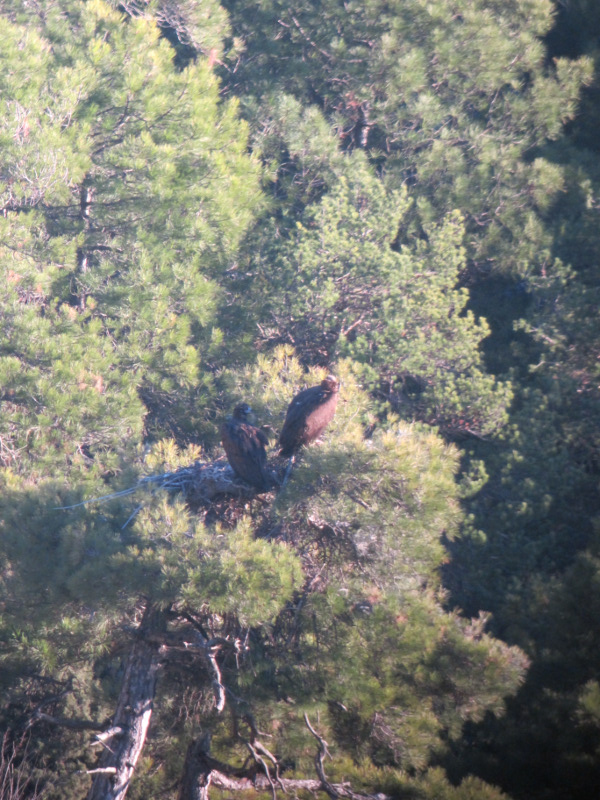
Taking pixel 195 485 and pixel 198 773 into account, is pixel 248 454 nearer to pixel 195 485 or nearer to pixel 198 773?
pixel 195 485

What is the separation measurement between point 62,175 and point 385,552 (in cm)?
581

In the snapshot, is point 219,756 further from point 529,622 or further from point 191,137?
point 191,137

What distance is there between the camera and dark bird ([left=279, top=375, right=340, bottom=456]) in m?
5.09

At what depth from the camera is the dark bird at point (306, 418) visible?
5.09m

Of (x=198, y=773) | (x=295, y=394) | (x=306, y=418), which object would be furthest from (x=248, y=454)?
(x=198, y=773)

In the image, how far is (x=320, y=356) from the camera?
8438 mm

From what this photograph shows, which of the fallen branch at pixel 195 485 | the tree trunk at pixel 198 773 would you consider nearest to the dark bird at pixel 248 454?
the fallen branch at pixel 195 485

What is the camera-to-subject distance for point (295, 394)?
19.7ft

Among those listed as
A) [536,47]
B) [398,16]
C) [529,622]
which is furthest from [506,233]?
[529,622]

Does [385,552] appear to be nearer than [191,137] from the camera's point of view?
Yes

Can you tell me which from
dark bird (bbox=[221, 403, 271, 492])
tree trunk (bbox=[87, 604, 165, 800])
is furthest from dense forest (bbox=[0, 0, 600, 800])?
dark bird (bbox=[221, 403, 271, 492])

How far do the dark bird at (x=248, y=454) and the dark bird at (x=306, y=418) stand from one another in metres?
0.20

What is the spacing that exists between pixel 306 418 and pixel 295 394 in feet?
3.10

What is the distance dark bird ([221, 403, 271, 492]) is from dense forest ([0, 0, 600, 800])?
0.12m
